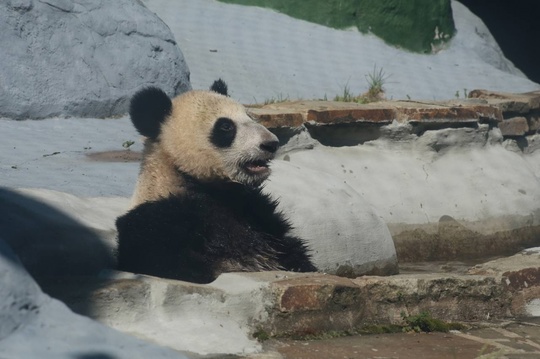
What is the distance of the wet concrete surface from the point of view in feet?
12.4

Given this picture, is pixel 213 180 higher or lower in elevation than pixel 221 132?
lower

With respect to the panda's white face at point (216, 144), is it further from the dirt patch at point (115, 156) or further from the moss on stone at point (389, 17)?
the moss on stone at point (389, 17)

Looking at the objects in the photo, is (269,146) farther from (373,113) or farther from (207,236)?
(373,113)

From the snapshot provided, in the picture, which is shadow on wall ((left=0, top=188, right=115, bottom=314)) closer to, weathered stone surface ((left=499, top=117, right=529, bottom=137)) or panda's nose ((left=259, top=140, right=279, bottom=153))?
panda's nose ((left=259, top=140, right=279, bottom=153))

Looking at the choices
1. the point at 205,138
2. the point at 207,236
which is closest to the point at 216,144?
the point at 205,138

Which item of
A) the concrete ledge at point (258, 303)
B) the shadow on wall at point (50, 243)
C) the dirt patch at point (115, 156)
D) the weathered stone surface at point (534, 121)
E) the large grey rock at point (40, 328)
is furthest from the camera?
the weathered stone surface at point (534, 121)

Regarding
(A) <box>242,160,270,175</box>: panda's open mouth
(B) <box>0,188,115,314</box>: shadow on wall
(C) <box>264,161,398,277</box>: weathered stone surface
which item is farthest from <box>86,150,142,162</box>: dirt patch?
(B) <box>0,188,115,314</box>: shadow on wall

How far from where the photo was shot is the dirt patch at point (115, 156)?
277 inches

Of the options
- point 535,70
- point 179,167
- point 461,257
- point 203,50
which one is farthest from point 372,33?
point 179,167

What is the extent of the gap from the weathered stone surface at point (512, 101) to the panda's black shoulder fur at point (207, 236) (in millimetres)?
4074

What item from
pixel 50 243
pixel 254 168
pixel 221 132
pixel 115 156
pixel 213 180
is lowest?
pixel 115 156

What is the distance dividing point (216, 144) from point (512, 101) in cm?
455

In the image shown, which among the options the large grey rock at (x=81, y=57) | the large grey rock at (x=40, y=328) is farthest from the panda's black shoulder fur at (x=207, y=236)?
the large grey rock at (x=81, y=57)

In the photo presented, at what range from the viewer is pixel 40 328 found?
3.07 meters
